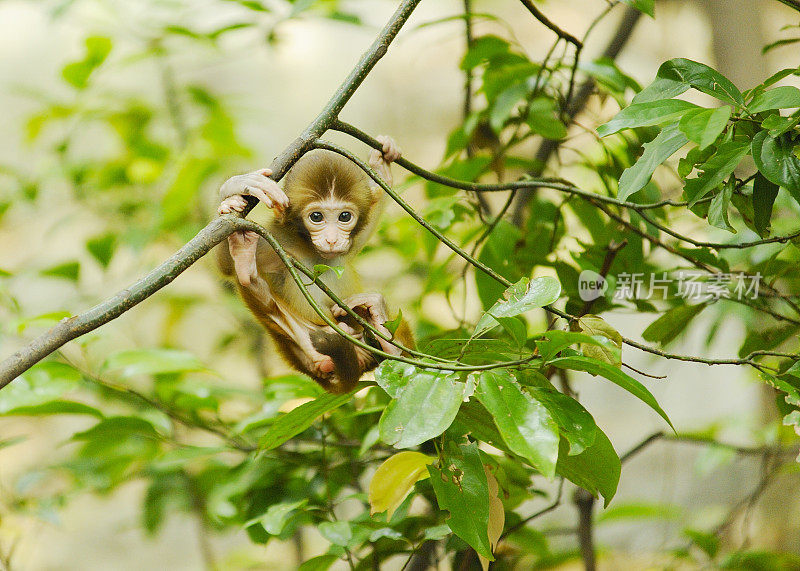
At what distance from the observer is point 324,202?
51.5 inches

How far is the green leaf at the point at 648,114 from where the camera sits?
2.80 feet

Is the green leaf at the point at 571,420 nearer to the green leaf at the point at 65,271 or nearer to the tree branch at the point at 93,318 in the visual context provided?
the tree branch at the point at 93,318

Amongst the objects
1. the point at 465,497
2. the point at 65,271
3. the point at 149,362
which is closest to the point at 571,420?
the point at 465,497

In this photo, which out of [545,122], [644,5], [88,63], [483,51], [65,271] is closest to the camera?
[644,5]

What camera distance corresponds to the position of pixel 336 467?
1469 mm

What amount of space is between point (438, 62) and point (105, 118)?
8.25ft

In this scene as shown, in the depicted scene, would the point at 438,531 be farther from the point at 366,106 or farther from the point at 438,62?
the point at 438,62

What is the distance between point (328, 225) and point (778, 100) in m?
0.73

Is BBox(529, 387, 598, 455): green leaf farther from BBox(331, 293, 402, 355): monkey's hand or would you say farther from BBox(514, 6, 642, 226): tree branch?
BBox(514, 6, 642, 226): tree branch

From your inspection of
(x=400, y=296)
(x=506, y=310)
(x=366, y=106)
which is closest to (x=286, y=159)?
(x=506, y=310)

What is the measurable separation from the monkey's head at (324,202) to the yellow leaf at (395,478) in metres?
0.40

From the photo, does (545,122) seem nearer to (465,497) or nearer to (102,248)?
(465,497)

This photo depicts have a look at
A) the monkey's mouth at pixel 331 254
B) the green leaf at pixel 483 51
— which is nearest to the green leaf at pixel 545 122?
the green leaf at pixel 483 51

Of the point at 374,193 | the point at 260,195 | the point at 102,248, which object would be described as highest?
the point at 102,248
